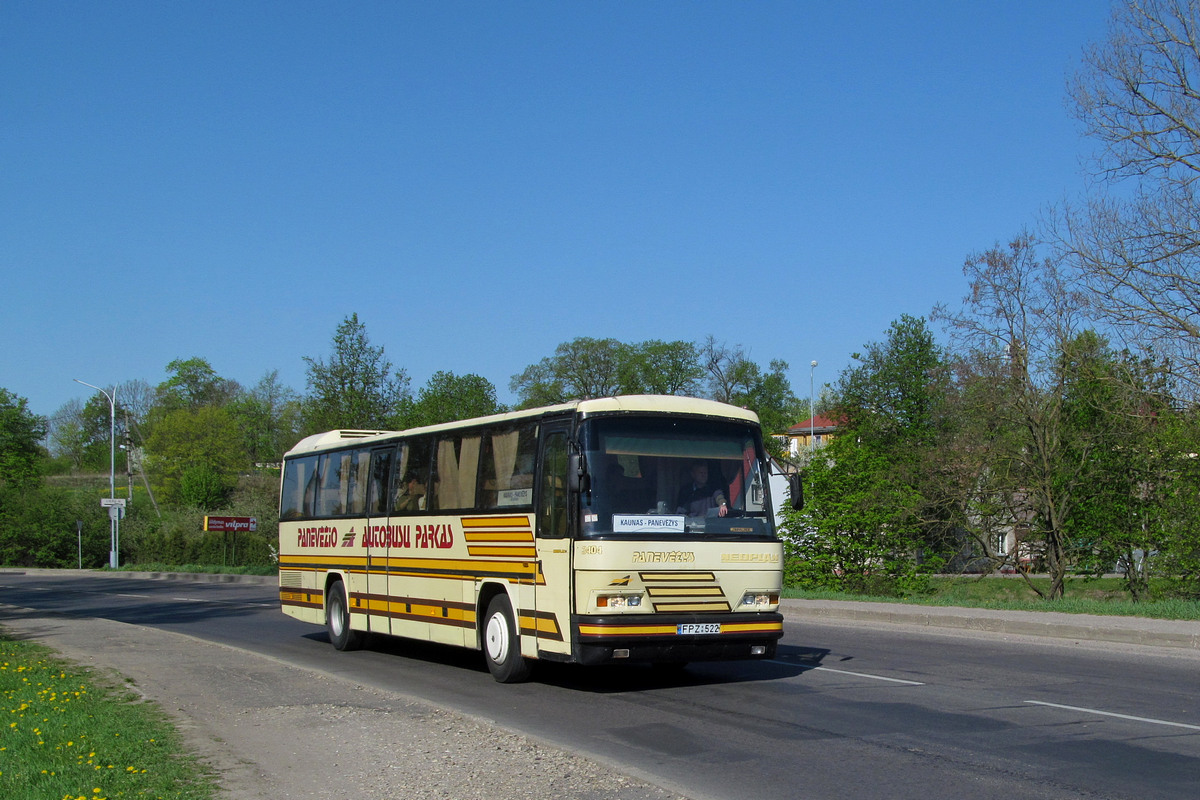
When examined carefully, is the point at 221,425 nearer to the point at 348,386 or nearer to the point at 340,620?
the point at 348,386

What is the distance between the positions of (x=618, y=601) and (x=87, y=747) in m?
4.87

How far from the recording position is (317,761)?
24.7ft

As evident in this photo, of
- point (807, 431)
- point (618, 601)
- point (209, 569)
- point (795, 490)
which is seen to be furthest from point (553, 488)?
point (807, 431)

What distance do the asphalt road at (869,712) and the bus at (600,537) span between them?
2.03 ft

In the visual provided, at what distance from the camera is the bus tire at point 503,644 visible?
39.3 feet

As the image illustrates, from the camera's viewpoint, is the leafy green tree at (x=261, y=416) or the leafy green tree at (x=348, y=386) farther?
the leafy green tree at (x=261, y=416)

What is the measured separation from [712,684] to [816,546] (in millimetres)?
14296

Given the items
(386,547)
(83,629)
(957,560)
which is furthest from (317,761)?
(957,560)

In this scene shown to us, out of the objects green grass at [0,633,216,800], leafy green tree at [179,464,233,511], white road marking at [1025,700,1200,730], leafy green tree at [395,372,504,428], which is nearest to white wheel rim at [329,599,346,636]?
green grass at [0,633,216,800]

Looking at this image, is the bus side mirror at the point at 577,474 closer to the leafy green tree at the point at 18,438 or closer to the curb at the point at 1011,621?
the curb at the point at 1011,621

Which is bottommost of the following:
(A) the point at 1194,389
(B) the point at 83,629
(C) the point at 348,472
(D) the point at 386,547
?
(B) the point at 83,629

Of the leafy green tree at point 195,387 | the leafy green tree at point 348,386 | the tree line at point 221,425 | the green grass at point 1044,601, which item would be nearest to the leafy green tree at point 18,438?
the tree line at point 221,425

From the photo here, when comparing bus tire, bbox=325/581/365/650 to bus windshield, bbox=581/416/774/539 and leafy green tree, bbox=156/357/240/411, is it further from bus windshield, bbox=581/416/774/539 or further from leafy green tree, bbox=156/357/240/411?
leafy green tree, bbox=156/357/240/411

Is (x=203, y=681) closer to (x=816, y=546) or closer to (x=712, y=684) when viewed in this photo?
(x=712, y=684)
